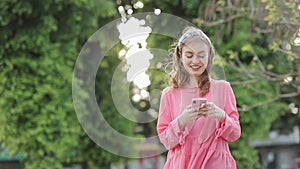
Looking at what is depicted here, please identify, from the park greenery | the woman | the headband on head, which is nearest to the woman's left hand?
the woman

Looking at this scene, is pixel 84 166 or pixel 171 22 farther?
pixel 84 166

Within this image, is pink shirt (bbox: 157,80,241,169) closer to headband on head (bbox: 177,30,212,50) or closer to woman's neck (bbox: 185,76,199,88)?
woman's neck (bbox: 185,76,199,88)

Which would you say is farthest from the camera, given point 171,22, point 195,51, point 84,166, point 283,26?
point 84,166

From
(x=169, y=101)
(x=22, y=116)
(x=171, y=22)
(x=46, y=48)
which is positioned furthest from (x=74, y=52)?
(x=169, y=101)

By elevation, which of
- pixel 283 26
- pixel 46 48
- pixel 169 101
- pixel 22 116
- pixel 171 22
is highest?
pixel 46 48

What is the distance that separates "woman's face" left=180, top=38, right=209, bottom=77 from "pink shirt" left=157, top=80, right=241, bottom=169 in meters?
0.07

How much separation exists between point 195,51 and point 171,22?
2.21 metres

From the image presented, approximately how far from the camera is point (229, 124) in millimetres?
2047

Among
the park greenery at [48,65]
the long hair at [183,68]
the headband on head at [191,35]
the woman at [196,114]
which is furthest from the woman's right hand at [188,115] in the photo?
the park greenery at [48,65]

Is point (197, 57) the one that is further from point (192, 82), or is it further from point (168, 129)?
point (168, 129)

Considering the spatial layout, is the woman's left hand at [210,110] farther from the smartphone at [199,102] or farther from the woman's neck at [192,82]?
the woman's neck at [192,82]

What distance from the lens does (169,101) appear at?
2.16 m

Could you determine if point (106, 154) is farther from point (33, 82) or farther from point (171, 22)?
point (171, 22)

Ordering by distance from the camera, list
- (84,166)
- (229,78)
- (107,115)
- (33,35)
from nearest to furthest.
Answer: (33,35)
(229,78)
(107,115)
(84,166)
